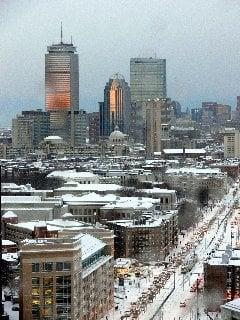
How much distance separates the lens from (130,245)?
17516mm

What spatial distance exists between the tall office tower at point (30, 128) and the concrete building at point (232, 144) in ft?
32.9

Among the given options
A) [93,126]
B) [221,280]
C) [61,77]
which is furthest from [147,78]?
[221,280]

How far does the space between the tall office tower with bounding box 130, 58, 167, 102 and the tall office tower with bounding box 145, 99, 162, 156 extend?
64.5 feet

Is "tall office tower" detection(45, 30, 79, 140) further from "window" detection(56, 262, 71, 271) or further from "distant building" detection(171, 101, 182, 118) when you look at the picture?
"window" detection(56, 262, 71, 271)

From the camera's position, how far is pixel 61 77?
191 feet

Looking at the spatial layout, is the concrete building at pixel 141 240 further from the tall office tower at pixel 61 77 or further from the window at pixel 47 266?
the tall office tower at pixel 61 77

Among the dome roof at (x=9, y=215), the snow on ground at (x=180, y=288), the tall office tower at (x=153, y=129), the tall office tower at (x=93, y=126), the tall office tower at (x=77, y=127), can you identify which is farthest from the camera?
the tall office tower at (x=93, y=126)

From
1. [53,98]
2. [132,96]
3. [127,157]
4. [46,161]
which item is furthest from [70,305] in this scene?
[132,96]

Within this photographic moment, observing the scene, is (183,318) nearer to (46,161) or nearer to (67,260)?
(67,260)

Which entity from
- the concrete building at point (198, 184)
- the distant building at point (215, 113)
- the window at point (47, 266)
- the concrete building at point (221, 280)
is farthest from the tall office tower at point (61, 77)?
the window at point (47, 266)

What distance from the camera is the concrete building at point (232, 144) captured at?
5066 centimetres

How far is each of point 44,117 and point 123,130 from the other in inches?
376

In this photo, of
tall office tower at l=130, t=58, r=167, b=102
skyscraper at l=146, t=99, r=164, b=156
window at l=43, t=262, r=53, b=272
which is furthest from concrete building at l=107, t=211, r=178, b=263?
tall office tower at l=130, t=58, r=167, b=102

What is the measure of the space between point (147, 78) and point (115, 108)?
376 inches
